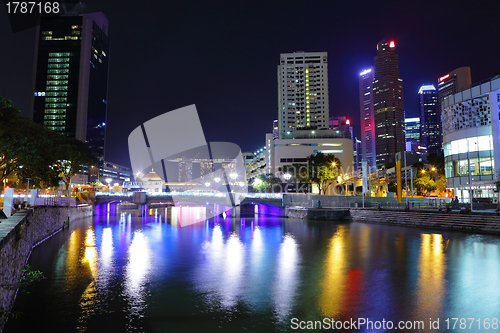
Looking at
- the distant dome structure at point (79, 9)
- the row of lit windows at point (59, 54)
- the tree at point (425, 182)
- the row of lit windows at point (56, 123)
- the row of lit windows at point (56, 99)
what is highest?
the distant dome structure at point (79, 9)

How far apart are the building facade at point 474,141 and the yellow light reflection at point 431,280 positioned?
33321mm

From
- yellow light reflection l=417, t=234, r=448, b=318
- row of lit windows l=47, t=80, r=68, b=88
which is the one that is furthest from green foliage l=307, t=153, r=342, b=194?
row of lit windows l=47, t=80, r=68, b=88

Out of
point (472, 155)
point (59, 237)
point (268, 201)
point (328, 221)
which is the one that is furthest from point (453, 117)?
point (59, 237)

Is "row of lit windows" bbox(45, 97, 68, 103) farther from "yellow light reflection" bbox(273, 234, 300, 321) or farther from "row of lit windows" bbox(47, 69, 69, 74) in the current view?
"yellow light reflection" bbox(273, 234, 300, 321)

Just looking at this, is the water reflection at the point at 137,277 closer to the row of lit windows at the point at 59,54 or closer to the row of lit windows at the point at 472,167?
the row of lit windows at the point at 472,167

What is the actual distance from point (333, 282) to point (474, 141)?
176 ft

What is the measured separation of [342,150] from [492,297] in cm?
13480

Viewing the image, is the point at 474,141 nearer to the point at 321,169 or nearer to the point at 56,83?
the point at 321,169

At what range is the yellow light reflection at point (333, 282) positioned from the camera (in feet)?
41.6

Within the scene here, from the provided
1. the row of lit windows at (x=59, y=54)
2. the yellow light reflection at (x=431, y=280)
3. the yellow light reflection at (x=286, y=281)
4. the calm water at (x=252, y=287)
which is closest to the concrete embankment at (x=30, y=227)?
the calm water at (x=252, y=287)

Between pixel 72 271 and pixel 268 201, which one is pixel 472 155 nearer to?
pixel 268 201

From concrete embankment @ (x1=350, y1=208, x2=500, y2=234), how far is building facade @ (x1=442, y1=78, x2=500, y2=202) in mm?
13167

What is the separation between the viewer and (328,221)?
5547 centimetres

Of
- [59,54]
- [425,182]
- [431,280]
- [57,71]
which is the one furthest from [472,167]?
[59,54]
